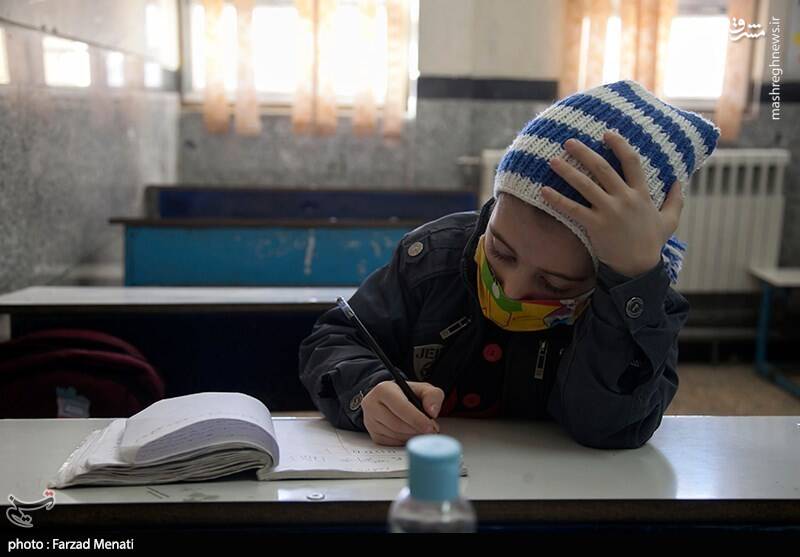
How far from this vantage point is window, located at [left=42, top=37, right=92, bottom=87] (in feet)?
5.78

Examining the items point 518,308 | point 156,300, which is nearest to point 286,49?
point 156,300

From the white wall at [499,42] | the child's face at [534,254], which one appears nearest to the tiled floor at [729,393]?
the white wall at [499,42]

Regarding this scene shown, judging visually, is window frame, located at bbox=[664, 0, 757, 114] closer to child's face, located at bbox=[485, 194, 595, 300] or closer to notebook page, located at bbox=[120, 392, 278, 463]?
child's face, located at bbox=[485, 194, 595, 300]

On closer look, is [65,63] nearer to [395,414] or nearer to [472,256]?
[472,256]

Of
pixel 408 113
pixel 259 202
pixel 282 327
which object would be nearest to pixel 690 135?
pixel 282 327

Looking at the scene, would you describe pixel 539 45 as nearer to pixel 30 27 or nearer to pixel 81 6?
pixel 81 6

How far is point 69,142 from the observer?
6.38ft

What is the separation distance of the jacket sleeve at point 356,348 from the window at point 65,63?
1.18 meters

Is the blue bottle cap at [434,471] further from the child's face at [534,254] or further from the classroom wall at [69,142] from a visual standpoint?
the classroom wall at [69,142]

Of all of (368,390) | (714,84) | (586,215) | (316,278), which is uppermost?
(714,84)

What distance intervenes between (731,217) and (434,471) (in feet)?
10.3

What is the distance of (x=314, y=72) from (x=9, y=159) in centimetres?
180

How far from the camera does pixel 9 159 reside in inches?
60.7

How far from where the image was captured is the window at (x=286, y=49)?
3121mm
